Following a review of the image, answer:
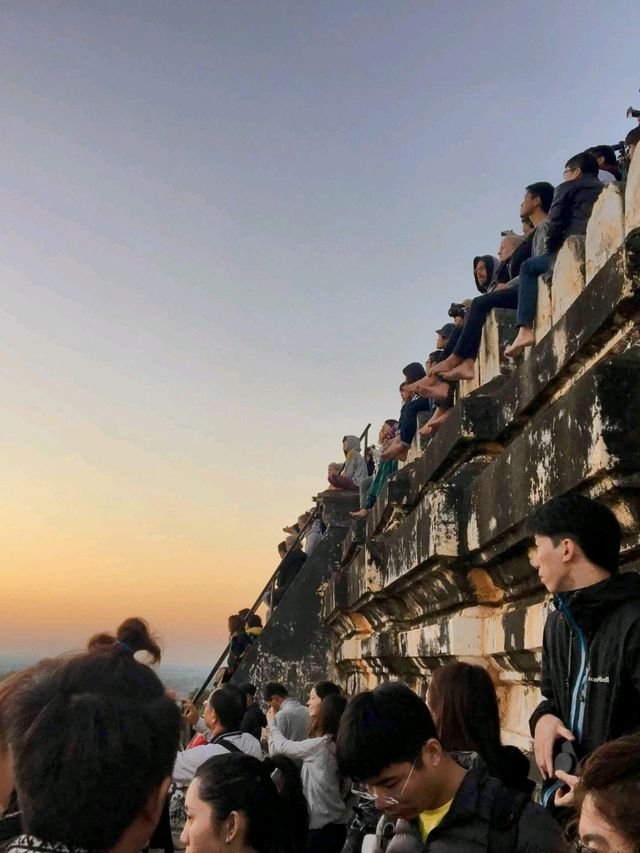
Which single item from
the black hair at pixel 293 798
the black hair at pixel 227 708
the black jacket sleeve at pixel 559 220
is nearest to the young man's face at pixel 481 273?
the black jacket sleeve at pixel 559 220

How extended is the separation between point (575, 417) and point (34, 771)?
177cm

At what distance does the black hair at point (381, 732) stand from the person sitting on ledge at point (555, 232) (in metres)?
1.97

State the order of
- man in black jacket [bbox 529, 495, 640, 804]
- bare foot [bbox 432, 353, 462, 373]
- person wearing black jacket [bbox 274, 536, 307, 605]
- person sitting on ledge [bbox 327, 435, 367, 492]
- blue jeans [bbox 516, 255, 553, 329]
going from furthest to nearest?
person wearing black jacket [bbox 274, 536, 307, 605] → person sitting on ledge [bbox 327, 435, 367, 492] → bare foot [bbox 432, 353, 462, 373] → blue jeans [bbox 516, 255, 553, 329] → man in black jacket [bbox 529, 495, 640, 804]

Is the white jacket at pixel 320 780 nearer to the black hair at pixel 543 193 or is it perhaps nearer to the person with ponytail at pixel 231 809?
the person with ponytail at pixel 231 809

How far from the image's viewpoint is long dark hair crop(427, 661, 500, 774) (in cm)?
246

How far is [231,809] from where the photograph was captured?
261cm

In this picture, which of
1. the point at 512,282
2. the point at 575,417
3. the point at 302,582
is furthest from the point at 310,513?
the point at 575,417

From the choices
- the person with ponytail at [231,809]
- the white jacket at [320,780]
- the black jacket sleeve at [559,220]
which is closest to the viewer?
the person with ponytail at [231,809]

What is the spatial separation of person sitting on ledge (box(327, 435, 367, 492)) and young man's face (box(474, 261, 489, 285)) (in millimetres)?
6404

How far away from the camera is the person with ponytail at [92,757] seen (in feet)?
4.44

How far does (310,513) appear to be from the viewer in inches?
546

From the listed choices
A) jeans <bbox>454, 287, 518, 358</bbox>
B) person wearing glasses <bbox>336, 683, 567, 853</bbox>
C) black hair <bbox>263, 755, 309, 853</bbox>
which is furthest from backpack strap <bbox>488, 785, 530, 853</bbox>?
jeans <bbox>454, 287, 518, 358</bbox>

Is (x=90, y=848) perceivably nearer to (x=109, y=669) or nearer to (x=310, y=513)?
(x=109, y=669)

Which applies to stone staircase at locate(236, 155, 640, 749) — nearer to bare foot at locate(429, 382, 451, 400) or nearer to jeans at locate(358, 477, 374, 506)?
bare foot at locate(429, 382, 451, 400)
